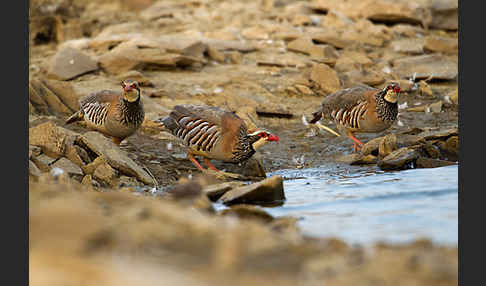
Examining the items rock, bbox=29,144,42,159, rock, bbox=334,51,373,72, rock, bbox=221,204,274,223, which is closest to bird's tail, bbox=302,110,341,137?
rock, bbox=334,51,373,72

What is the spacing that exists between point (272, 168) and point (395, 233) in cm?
449

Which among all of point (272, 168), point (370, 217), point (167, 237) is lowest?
point (272, 168)

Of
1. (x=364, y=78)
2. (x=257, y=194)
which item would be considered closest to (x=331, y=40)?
(x=364, y=78)

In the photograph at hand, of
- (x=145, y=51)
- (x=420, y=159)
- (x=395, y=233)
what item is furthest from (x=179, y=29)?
(x=395, y=233)

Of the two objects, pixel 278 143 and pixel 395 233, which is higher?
pixel 395 233

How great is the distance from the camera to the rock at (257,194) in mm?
5867

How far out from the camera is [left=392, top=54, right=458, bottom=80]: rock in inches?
512

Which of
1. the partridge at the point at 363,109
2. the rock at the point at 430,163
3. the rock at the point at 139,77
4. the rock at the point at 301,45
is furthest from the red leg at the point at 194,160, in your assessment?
the rock at the point at 301,45

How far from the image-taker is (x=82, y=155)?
7.67 meters

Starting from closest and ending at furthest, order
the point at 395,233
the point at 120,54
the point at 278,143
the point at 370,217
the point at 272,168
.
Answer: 1. the point at 395,233
2. the point at 370,217
3. the point at 272,168
4. the point at 278,143
5. the point at 120,54

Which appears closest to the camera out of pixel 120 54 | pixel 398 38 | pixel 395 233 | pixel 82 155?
pixel 395 233

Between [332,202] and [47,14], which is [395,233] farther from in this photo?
[47,14]

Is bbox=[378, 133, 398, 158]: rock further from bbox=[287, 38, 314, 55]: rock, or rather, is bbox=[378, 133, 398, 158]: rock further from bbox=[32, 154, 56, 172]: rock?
bbox=[287, 38, 314, 55]: rock

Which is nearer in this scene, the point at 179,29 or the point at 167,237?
the point at 167,237
